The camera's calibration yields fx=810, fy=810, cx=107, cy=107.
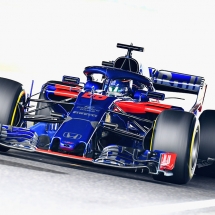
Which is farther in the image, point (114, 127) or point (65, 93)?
point (65, 93)

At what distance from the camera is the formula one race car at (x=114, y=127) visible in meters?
9.77

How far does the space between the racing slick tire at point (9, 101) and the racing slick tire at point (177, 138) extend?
192cm

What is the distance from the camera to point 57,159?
11031 mm

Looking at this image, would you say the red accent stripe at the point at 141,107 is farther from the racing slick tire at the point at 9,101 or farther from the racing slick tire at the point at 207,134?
the racing slick tire at the point at 9,101

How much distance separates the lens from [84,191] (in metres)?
8.01

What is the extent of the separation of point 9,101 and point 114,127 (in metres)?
1.42

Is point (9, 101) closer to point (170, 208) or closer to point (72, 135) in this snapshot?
point (72, 135)

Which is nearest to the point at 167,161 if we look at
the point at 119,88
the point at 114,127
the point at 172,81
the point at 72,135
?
the point at 114,127

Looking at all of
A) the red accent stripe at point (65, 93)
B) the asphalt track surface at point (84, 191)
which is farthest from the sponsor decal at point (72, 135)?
the red accent stripe at point (65, 93)

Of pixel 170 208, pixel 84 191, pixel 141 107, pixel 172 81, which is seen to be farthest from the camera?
pixel 172 81

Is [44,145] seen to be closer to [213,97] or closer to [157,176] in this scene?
[157,176]

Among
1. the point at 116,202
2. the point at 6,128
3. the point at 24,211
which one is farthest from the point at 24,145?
the point at 24,211

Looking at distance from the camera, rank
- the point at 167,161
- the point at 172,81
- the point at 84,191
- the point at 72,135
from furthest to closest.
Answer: the point at 172,81
the point at 72,135
the point at 167,161
the point at 84,191

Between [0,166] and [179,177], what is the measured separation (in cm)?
223
